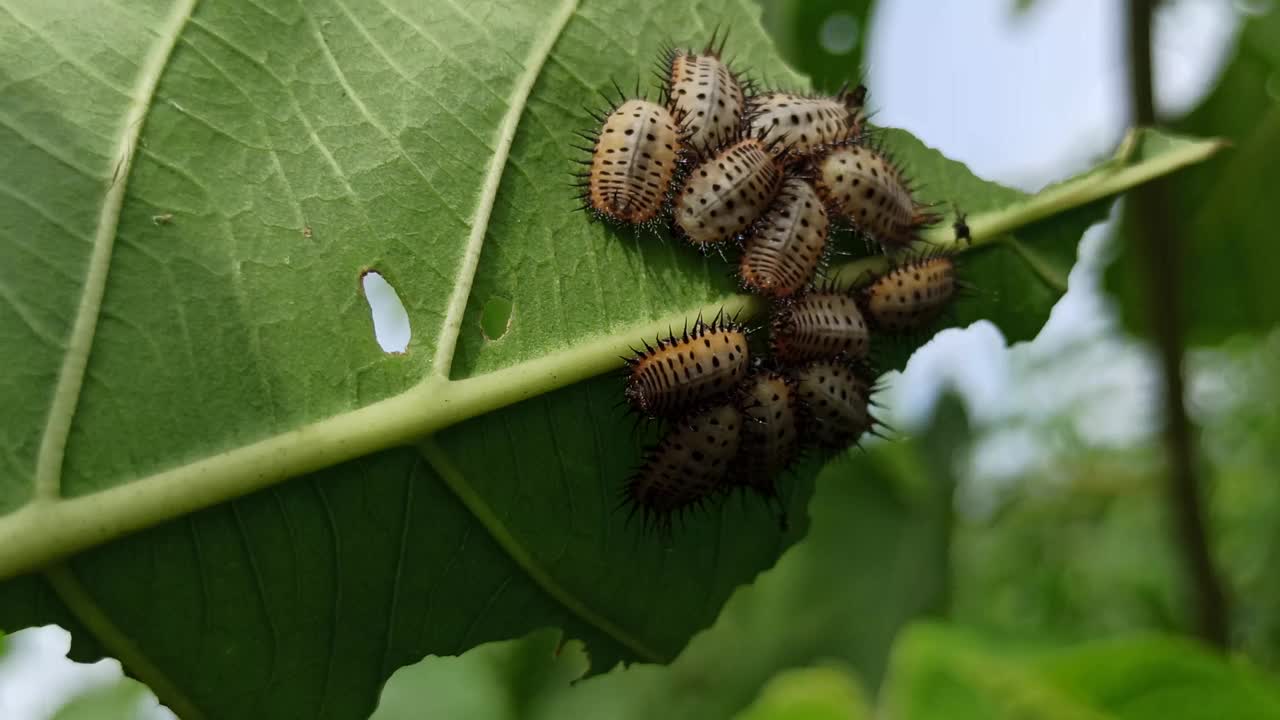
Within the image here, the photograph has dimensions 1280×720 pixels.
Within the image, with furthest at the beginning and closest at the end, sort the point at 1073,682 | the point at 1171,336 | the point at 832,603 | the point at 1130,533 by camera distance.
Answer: the point at 1130,533 < the point at 832,603 < the point at 1171,336 < the point at 1073,682

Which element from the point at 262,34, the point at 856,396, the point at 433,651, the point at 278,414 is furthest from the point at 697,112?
the point at 433,651

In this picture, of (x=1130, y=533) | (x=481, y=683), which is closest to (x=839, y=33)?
(x=481, y=683)

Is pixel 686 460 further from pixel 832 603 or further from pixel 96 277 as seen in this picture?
pixel 832 603

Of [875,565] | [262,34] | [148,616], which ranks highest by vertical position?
[262,34]

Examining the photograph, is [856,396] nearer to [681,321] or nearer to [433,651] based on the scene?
[681,321]

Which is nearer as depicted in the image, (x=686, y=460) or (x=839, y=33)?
(x=686, y=460)

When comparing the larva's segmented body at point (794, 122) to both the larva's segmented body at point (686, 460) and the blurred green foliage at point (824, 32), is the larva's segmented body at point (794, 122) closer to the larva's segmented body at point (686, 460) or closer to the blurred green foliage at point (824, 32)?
the larva's segmented body at point (686, 460)
